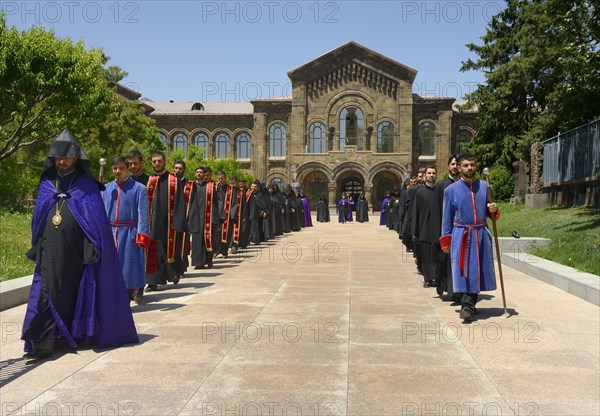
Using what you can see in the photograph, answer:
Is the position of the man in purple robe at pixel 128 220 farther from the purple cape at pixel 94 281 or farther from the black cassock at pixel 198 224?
the black cassock at pixel 198 224

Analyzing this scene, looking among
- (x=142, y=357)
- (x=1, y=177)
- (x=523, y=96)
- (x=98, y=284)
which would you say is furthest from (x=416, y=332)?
(x=523, y=96)

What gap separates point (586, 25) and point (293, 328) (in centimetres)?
1160

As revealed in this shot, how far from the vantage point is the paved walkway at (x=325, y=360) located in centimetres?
410

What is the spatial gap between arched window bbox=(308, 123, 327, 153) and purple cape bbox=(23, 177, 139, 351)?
45.9 meters

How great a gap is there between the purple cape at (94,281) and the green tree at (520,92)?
47.6ft

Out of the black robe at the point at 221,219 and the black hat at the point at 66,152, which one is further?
the black robe at the point at 221,219

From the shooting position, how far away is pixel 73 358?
5.26 meters

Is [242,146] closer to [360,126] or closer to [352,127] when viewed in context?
[352,127]

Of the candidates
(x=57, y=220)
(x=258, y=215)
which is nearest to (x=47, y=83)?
(x=258, y=215)

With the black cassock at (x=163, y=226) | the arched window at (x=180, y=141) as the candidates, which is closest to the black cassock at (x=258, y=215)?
the black cassock at (x=163, y=226)

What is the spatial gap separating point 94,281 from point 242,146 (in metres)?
51.2

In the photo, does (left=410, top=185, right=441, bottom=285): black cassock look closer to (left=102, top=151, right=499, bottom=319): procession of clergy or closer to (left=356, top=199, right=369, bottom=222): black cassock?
(left=102, top=151, right=499, bottom=319): procession of clergy

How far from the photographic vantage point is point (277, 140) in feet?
176

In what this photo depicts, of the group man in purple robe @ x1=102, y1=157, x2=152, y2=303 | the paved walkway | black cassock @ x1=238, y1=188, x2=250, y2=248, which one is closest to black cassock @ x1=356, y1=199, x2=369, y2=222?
black cassock @ x1=238, y1=188, x2=250, y2=248
